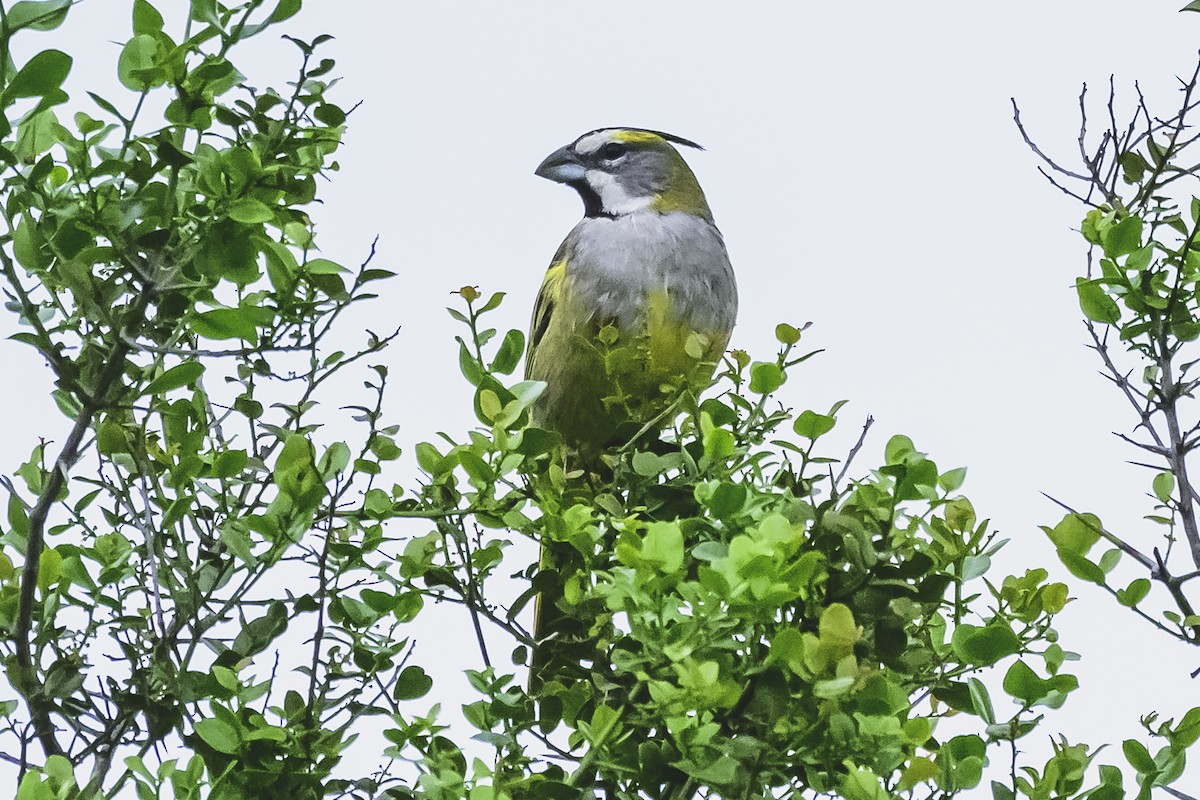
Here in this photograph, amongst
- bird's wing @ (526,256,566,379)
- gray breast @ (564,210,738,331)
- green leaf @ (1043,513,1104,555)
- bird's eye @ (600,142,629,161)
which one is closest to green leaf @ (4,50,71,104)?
green leaf @ (1043,513,1104,555)

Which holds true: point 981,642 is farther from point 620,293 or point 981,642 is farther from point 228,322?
point 620,293

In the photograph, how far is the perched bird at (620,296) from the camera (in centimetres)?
289

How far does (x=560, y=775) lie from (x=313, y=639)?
1.00 feet

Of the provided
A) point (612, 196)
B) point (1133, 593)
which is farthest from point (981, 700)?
point (612, 196)

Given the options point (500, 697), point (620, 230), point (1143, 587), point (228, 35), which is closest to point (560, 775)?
point (500, 697)

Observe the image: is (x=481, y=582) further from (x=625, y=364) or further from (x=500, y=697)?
(x=625, y=364)

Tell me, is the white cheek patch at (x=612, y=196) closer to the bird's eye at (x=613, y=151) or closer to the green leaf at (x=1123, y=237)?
the bird's eye at (x=613, y=151)

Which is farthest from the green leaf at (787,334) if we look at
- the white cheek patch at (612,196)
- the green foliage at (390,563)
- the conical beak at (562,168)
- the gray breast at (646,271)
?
the conical beak at (562,168)

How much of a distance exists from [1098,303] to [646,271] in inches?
48.6

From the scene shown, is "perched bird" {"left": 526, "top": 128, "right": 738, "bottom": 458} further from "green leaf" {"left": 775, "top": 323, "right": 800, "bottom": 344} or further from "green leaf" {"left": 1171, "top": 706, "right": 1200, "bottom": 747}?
"green leaf" {"left": 1171, "top": 706, "right": 1200, "bottom": 747}

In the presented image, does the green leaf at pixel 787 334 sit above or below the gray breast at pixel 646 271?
below

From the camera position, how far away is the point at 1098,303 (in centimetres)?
193

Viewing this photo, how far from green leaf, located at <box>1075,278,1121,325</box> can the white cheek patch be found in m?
1.50

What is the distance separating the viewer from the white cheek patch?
10.9ft
